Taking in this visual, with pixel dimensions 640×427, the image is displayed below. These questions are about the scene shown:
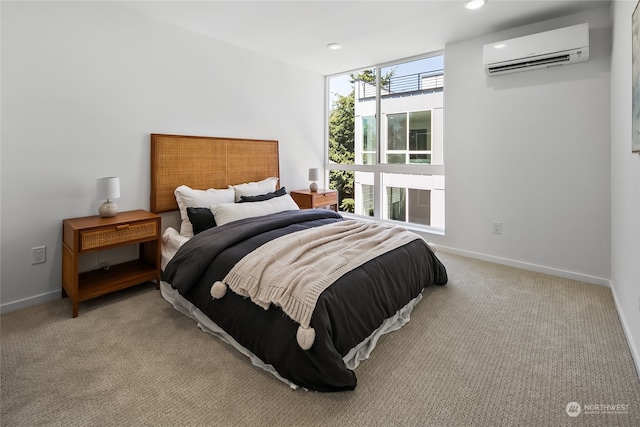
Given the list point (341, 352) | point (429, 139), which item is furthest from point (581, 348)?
point (429, 139)

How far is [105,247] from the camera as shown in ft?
8.32

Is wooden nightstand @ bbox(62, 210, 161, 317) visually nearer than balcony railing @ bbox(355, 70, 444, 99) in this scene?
Yes

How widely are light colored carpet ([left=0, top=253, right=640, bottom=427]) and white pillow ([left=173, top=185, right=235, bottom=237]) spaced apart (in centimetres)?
81

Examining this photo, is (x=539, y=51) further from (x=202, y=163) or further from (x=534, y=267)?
(x=202, y=163)

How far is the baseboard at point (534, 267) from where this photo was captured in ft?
9.89

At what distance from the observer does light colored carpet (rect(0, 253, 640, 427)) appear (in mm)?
1491

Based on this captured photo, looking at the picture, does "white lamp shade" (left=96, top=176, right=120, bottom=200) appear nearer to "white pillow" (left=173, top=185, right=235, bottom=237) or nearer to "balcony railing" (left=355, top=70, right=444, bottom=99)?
"white pillow" (left=173, top=185, right=235, bottom=237)

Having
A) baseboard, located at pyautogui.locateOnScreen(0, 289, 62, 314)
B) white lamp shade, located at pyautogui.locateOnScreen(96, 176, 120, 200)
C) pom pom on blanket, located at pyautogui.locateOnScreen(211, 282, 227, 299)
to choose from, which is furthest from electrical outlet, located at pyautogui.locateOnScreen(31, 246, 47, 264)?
pom pom on blanket, located at pyautogui.locateOnScreen(211, 282, 227, 299)

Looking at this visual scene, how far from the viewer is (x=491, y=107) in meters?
3.52

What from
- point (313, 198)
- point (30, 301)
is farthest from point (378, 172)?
point (30, 301)

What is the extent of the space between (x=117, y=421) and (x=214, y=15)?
325 centimetres

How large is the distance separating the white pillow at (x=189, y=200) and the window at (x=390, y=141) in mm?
2429

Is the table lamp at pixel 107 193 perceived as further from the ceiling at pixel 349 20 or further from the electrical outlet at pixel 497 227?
the electrical outlet at pixel 497 227

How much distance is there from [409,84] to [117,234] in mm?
3919
